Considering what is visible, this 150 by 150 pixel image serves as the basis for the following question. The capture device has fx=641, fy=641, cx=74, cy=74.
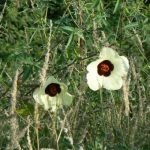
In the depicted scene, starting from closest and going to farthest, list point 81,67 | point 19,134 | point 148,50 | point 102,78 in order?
point 19,134 → point 102,78 → point 81,67 → point 148,50

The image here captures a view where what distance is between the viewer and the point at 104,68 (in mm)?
2143

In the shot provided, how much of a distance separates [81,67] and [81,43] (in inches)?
5.2

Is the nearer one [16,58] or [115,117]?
[115,117]

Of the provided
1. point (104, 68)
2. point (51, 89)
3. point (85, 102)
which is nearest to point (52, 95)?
point (51, 89)

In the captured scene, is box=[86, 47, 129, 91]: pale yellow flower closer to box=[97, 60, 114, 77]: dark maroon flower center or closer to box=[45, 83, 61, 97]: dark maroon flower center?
box=[97, 60, 114, 77]: dark maroon flower center

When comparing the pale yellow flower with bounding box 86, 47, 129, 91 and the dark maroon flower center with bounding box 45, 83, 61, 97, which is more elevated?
the pale yellow flower with bounding box 86, 47, 129, 91

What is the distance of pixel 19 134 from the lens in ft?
5.46

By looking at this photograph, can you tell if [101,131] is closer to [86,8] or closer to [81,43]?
[81,43]

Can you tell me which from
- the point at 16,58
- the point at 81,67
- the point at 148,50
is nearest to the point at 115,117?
the point at 81,67

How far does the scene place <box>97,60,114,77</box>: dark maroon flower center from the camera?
213cm

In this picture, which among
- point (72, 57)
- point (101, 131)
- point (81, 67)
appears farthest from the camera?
point (72, 57)

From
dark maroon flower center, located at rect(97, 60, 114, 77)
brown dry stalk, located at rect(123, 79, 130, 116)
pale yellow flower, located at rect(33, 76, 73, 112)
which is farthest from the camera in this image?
dark maroon flower center, located at rect(97, 60, 114, 77)

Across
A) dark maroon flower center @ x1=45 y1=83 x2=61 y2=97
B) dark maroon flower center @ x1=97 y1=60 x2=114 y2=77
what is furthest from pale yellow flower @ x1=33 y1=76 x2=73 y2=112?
dark maroon flower center @ x1=97 y1=60 x2=114 y2=77

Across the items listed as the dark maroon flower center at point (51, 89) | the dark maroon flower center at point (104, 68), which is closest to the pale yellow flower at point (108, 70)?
the dark maroon flower center at point (104, 68)
